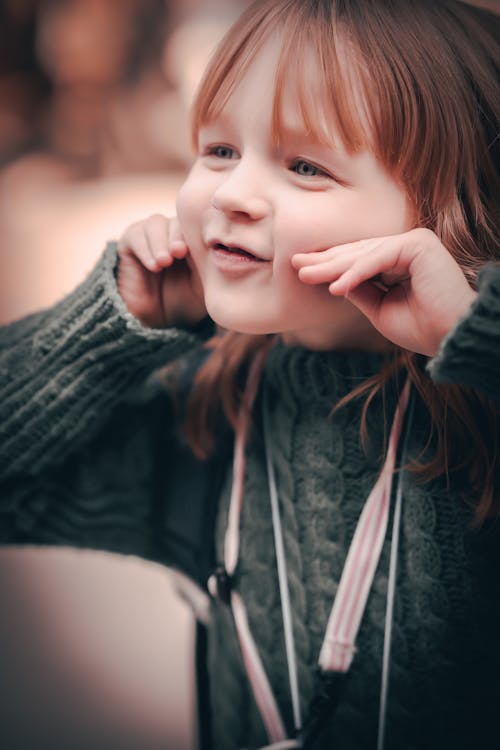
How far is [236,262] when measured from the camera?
0.49 m

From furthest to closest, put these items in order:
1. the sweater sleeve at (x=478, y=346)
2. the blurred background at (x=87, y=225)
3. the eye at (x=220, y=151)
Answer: the blurred background at (x=87, y=225), the eye at (x=220, y=151), the sweater sleeve at (x=478, y=346)

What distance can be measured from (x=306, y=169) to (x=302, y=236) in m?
0.06

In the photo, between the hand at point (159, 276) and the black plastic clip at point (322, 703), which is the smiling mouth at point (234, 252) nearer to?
the hand at point (159, 276)

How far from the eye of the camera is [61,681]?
1156mm

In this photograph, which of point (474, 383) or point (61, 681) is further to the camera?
point (61, 681)

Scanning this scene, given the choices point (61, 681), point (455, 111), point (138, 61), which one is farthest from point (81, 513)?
point (138, 61)

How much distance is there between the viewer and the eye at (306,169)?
47 cm

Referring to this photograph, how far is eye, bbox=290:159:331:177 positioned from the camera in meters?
0.47

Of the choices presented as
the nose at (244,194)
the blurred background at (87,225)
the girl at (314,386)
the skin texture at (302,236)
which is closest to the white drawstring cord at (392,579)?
the girl at (314,386)

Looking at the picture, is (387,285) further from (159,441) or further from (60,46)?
(60,46)

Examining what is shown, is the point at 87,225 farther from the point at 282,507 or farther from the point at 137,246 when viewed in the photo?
the point at 282,507

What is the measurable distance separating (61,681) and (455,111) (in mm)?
1131

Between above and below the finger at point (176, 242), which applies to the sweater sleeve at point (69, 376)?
below

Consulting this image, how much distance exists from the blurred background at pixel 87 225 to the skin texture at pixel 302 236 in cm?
58
